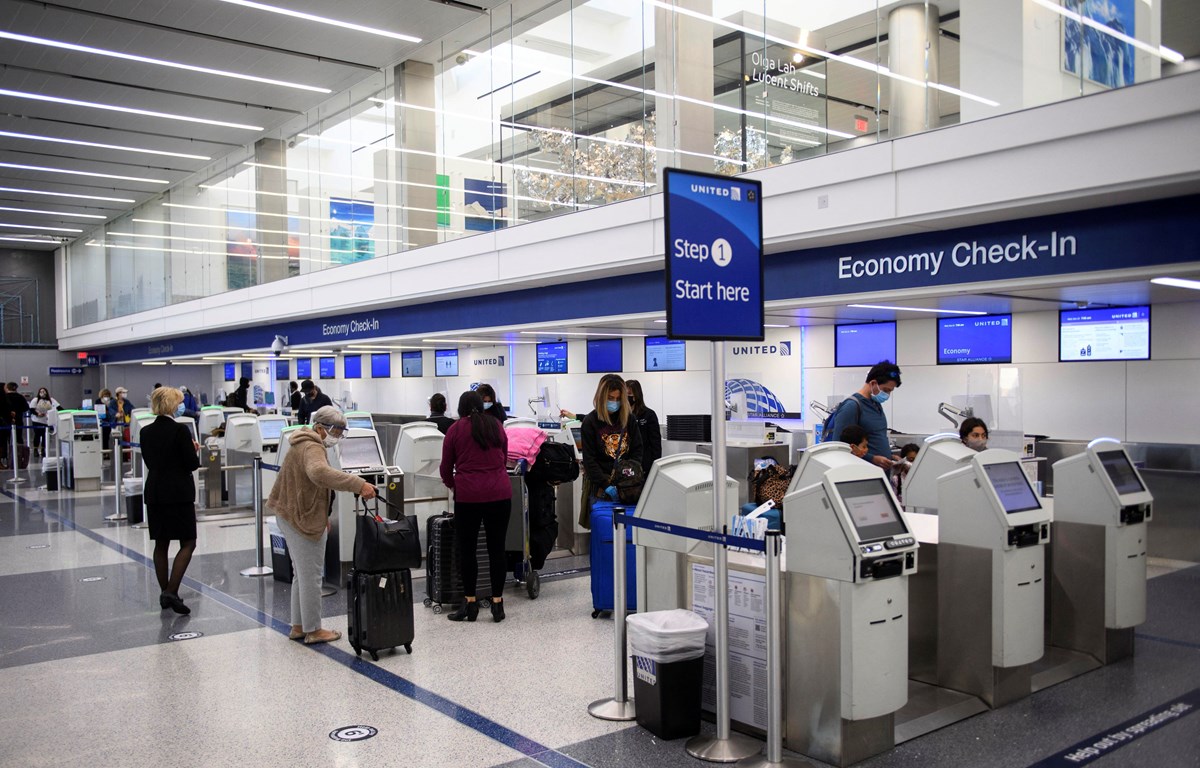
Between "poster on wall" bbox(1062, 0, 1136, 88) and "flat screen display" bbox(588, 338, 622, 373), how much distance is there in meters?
8.68

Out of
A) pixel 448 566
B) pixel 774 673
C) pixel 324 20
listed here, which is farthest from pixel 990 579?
pixel 324 20

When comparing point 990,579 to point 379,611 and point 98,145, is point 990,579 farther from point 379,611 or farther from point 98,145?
point 98,145

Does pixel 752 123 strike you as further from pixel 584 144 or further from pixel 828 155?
pixel 584 144

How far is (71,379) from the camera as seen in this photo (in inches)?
1185

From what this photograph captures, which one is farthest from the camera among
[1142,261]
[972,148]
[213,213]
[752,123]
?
[213,213]

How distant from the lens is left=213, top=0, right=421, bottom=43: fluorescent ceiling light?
11180 mm

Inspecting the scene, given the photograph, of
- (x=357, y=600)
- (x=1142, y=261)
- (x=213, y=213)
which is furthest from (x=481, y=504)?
(x=213, y=213)

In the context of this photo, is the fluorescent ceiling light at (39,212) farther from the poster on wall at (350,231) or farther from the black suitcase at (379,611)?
the black suitcase at (379,611)

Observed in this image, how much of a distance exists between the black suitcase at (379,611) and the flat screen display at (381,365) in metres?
14.7

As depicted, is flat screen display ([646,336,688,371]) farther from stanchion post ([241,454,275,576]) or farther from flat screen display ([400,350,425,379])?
flat screen display ([400,350,425,379])

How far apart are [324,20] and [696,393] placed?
22.9 ft

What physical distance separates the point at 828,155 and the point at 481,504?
4.00 m

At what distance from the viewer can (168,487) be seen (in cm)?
657

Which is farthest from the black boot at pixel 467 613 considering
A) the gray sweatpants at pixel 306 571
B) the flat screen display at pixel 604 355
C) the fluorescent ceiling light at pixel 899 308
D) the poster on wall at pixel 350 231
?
the poster on wall at pixel 350 231
